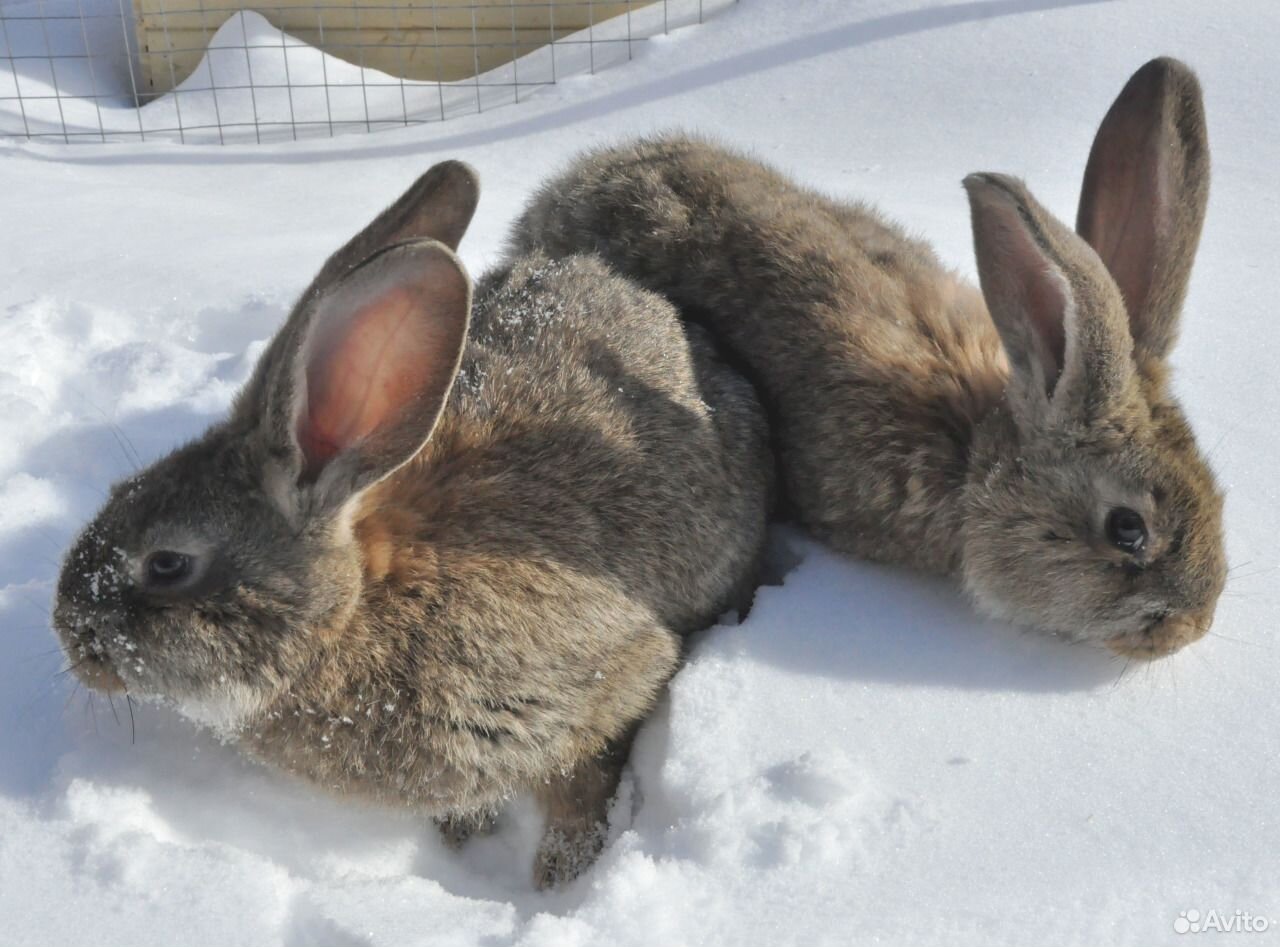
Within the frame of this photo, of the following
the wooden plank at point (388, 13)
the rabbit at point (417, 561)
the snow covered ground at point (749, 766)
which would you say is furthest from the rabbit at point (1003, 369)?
the wooden plank at point (388, 13)

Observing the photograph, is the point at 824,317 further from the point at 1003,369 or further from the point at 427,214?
the point at 427,214

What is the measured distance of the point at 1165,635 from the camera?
2.76 m

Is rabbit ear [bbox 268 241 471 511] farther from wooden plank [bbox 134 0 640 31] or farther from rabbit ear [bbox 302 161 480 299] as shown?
wooden plank [bbox 134 0 640 31]

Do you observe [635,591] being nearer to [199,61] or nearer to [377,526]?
[377,526]

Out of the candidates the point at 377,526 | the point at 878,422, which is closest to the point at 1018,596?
the point at 878,422

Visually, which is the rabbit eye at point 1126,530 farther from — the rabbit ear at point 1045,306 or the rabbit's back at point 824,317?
the rabbit's back at point 824,317

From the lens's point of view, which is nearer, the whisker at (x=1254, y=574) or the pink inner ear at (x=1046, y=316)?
the pink inner ear at (x=1046, y=316)

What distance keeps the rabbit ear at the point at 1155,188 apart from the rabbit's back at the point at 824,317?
0.39 m

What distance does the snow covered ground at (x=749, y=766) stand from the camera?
7.09 feet

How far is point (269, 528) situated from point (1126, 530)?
1.82 m

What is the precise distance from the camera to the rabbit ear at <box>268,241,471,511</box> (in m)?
2.34

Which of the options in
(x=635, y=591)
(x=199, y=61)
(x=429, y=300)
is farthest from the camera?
(x=199, y=61)

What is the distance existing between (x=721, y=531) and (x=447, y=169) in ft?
3.52

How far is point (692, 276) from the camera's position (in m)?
3.57
